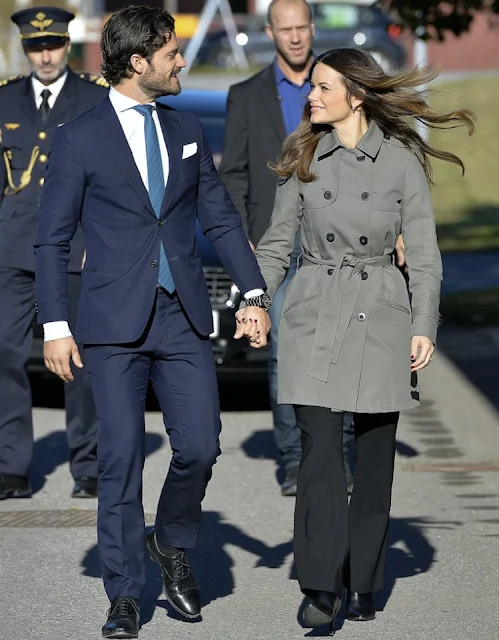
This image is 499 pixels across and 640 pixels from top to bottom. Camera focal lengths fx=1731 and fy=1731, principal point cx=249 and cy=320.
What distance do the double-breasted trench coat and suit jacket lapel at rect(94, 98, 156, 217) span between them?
0.56 metres

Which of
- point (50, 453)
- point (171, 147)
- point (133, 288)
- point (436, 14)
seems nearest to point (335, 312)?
point (133, 288)

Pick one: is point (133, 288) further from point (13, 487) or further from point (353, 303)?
point (13, 487)

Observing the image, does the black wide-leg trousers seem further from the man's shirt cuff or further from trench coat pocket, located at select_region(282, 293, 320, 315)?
the man's shirt cuff

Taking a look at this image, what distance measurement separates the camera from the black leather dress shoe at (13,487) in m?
8.02

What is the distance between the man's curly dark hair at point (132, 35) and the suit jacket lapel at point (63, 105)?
87.2 inches

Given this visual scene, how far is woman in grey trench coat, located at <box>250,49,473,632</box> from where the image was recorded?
5793 mm

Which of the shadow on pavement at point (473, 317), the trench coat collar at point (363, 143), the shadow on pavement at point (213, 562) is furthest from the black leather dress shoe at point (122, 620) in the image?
the shadow on pavement at point (473, 317)

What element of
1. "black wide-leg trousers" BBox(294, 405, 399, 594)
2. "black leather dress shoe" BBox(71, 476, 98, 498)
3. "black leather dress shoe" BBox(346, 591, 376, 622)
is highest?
"black wide-leg trousers" BBox(294, 405, 399, 594)

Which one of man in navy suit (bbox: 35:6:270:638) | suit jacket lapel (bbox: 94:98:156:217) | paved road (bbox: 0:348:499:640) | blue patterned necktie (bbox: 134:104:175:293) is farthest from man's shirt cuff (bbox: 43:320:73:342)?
paved road (bbox: 0:348:499:640)

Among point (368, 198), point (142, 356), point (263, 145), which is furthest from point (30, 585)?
point (263, 145)

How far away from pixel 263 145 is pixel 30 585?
2.82 m

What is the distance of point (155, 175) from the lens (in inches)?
231

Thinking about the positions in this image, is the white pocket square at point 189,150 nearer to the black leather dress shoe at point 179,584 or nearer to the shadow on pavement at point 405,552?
the black leather dress shoe at point 179,584

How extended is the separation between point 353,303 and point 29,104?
9.14 ft
